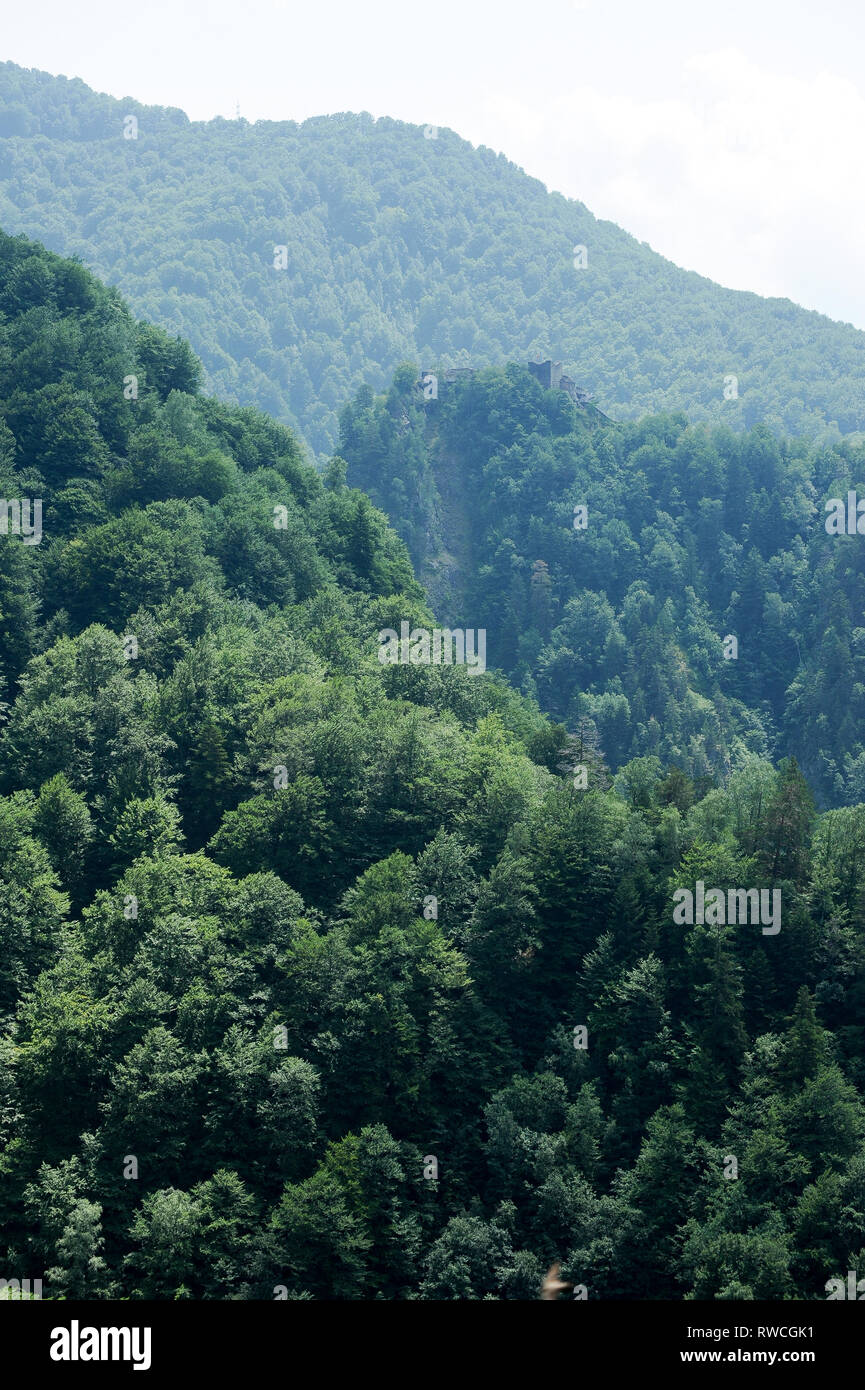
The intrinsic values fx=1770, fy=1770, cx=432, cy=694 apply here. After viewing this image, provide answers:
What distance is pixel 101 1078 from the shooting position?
69.5 meters

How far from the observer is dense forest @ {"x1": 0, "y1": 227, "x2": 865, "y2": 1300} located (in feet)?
214

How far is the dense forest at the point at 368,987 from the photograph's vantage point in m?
65.2

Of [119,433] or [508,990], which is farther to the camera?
[119,433]

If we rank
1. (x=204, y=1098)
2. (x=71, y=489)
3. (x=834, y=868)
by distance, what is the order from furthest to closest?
1. (x=71, y=489)
2. (x=834, y=868)
3. (x=204, y=1098)


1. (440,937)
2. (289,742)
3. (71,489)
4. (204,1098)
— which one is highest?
(71,489)

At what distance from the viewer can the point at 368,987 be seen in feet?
241

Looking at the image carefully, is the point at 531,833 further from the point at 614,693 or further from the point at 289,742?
the point at 614,693

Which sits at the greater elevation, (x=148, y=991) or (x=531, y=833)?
(x=531, y=833)

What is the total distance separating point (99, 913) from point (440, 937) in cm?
1462

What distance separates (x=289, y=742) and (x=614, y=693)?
104 meters

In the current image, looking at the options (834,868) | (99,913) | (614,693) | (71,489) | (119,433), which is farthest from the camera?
(614,693)

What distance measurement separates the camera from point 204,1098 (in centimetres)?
6938
